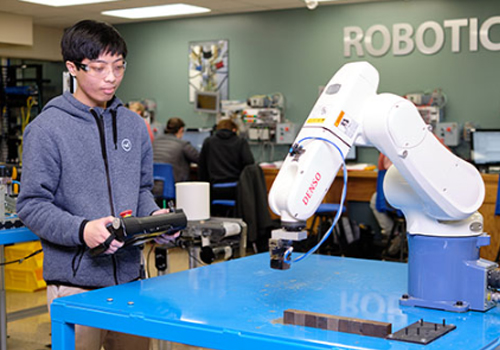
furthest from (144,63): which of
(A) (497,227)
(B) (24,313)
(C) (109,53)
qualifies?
(C) (109,53)

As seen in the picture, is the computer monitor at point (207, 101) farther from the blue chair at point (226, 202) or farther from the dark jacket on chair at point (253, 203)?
the dark jacket on chair at point (253, 203)

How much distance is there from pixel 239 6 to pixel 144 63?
1810 mm

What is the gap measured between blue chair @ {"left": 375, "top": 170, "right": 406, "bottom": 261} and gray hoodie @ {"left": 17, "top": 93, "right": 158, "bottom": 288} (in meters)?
3.66

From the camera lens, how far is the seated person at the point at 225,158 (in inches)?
253

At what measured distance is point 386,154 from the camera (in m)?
1.67

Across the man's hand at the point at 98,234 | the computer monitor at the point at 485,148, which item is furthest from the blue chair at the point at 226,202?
the man's hand at the point at 98,234

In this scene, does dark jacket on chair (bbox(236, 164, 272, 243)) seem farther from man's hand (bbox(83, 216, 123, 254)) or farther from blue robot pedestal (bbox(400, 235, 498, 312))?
blue robot pedestal (bbox(400, 235, 498, 312))

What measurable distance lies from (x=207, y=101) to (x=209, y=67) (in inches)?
16.2

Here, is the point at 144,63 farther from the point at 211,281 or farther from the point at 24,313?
the point at 211,281

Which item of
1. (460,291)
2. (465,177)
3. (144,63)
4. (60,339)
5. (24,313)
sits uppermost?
(144,63)

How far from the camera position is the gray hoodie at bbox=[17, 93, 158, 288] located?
6.23ft

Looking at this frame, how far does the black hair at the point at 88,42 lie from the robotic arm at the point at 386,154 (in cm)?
65

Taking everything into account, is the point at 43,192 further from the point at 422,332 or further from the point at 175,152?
the point at 175,152

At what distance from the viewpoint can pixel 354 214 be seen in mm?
7285
